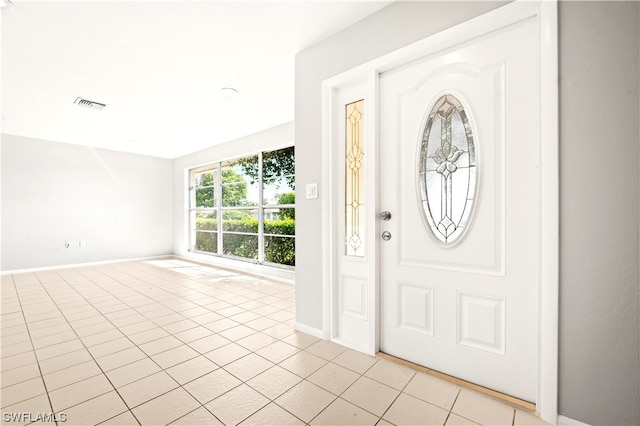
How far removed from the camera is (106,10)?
208 cm

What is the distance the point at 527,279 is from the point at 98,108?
16.8 ft

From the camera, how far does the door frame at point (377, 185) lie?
4.77 feet

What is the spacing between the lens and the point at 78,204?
5.95 metres

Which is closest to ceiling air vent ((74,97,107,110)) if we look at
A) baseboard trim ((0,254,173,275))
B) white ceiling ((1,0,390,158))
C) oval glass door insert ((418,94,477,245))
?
white ceiling ((1,0,390,158))

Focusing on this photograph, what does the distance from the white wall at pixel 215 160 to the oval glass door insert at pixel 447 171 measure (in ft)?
10.4

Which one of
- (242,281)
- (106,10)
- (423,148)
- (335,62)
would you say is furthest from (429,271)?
(242,281)

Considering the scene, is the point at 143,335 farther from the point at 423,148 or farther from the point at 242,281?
the point at 423,148

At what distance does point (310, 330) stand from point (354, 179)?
141 cm

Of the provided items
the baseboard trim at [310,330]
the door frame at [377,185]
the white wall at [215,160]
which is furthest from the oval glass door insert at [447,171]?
the white wall at [215,160]

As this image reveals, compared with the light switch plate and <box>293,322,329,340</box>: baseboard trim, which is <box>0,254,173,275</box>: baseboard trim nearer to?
<box>293,322,329,340</box>: baseboard trim

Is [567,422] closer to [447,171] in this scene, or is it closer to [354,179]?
[447,171]

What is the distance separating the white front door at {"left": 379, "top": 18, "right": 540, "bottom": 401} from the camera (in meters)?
1.63

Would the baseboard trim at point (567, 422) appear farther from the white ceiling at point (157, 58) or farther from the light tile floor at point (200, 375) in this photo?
the white ceiling at point (157, 58)

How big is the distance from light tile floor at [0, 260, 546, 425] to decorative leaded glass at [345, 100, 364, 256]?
886 mm
